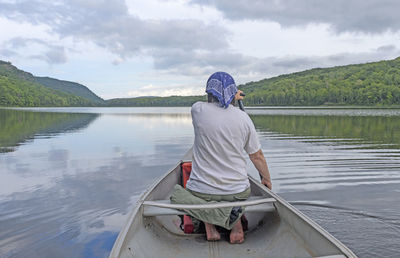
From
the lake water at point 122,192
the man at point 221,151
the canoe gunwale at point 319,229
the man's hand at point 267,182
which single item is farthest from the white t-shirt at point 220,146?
the lake water at point 122,192

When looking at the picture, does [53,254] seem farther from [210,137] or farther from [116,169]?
[116,169]

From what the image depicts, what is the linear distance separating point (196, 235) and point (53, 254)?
2491mm

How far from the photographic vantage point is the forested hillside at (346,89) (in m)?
118

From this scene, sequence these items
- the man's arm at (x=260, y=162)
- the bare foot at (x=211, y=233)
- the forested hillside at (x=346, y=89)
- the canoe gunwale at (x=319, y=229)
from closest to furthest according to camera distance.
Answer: the canoe gunwale at (x=319, y=229), the bare foot at (x=211, y=233), the man's arm at (x=260, y=162), the forested hillside at (x=346, y=89)

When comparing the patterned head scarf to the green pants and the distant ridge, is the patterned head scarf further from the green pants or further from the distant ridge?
the distant ridge

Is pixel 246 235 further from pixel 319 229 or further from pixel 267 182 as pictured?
pixel 319 229

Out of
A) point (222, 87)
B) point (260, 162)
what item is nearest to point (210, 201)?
point (260, 162)

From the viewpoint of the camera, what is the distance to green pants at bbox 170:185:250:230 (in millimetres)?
3873

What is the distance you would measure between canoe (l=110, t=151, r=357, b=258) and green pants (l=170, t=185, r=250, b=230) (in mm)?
137

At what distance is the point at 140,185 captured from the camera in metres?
9.27

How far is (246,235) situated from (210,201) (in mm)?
921

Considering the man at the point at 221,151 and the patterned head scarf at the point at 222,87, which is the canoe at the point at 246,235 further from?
the patterned head scarf at the point at 222,87

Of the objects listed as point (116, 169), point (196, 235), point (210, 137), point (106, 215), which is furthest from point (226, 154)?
point (116, 169)

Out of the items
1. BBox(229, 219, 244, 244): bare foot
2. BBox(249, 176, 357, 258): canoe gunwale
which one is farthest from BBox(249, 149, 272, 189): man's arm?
BBox(229, 219, 244, 244): bare foot
